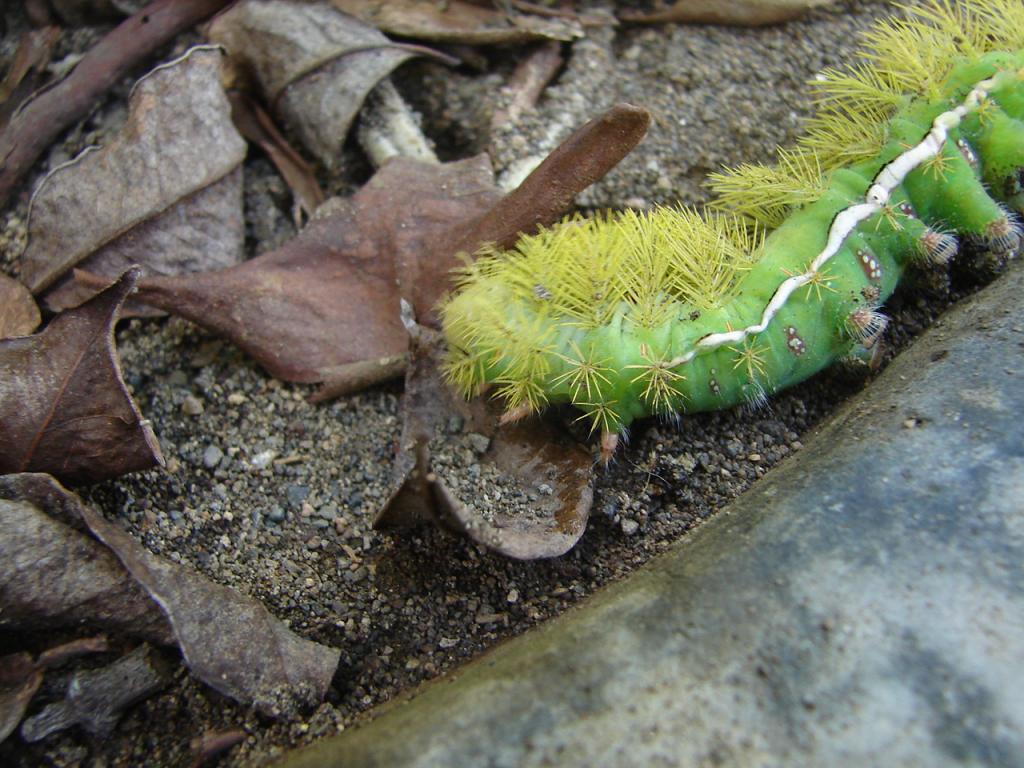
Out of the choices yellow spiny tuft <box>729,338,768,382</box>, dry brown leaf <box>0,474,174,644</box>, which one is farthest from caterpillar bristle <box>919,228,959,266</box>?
dry brown leaf <box>0,474,174,644</box>

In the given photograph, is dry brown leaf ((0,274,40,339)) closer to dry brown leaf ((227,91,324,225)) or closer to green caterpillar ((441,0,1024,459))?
dry brown leaf ((227,91,324,225))

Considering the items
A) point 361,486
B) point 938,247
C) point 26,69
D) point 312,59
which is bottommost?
point 361,486

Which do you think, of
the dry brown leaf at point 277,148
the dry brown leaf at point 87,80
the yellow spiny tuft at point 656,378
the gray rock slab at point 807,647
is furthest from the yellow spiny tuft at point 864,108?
the dry brown leaf at point 87,80

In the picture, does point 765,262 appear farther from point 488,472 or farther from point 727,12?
point 727,12

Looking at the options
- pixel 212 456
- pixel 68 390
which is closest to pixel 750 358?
pixel 212 456

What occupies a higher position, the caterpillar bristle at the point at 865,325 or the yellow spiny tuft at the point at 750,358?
the yellow spiny tuft at the point at 750,358

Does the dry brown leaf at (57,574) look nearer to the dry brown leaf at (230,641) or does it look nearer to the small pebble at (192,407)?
the dry brown leaf at (230,641)
